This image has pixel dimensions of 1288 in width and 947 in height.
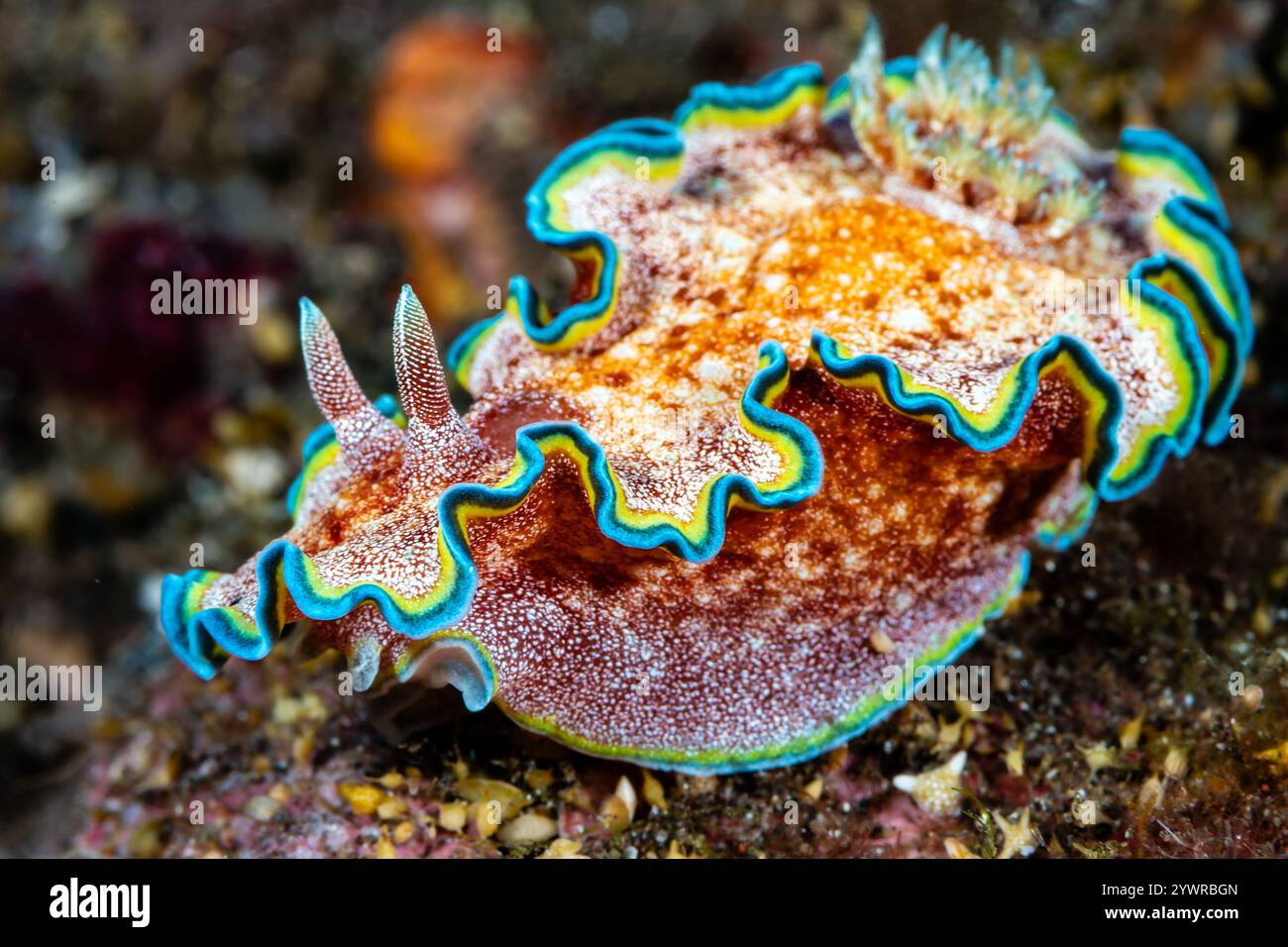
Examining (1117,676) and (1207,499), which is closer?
(1117,676)

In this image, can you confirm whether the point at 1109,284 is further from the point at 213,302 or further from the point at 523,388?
the point at 213,302

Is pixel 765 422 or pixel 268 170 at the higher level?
pixel 268 170

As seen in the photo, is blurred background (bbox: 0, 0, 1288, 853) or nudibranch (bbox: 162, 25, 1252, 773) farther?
blurred background (bbox: 0, 0, 1288, 853)

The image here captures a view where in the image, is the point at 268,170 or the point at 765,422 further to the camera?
the point at 268,170

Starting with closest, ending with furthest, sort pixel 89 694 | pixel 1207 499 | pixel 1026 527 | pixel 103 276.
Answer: pixel 1026 527
pixel 1207 499
pixel 89 694
pixel 103 276

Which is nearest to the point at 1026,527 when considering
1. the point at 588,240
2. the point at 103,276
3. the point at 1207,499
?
the point at 1207,499
